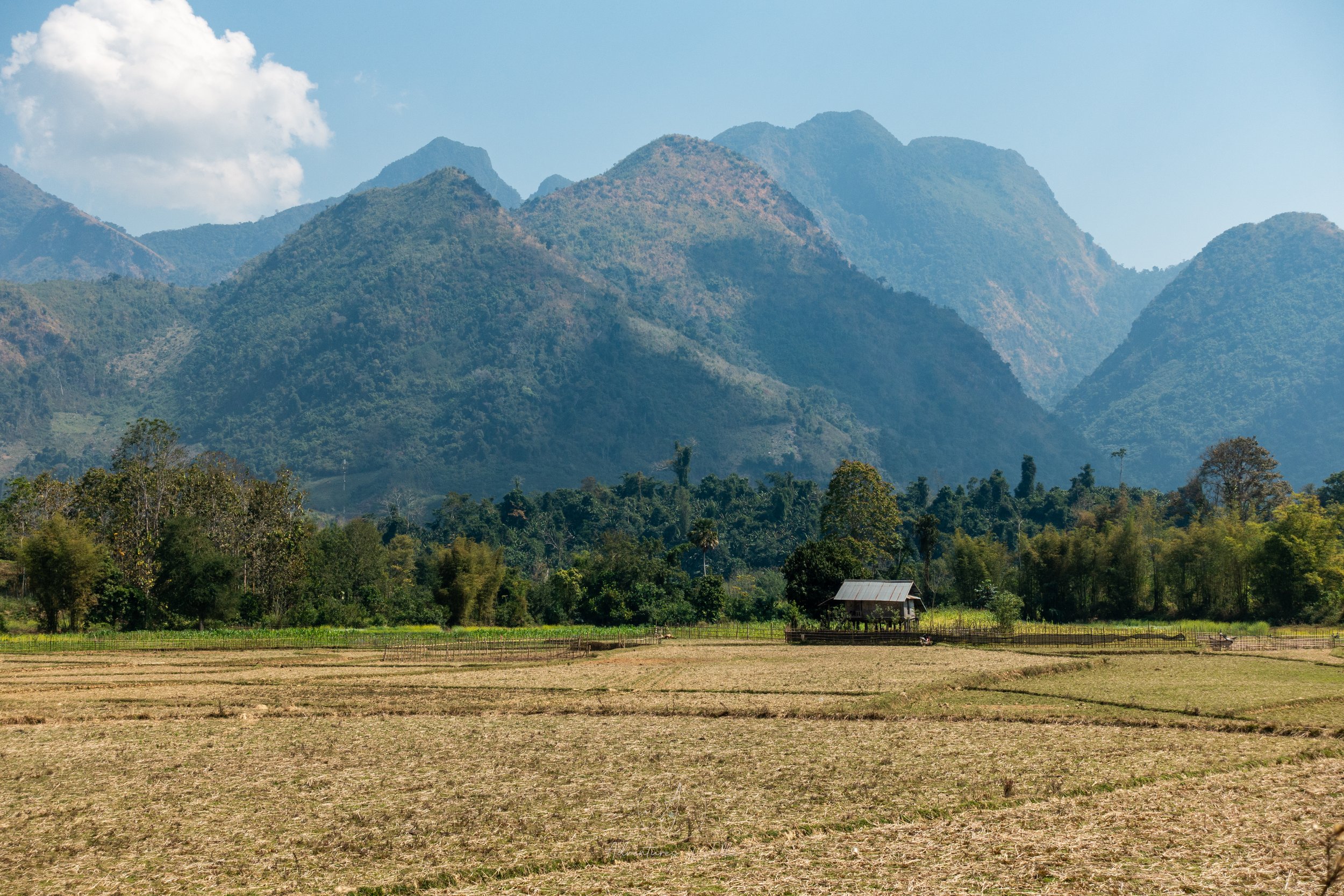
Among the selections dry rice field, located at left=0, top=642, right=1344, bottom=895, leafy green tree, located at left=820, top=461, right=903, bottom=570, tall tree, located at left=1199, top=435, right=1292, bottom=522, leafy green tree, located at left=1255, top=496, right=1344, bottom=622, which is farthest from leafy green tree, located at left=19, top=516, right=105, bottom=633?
tall tree, located at left=1199, top=435, right=1292, bottom=522

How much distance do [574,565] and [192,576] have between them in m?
49.9

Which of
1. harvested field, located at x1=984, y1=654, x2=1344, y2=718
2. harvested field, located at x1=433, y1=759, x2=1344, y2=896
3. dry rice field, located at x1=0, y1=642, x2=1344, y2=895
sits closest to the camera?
harvested field, located at x1=433, y1=759, x2=1344, y2=896

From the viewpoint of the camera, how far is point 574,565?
402 feet

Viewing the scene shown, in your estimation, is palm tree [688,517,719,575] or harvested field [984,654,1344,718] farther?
palm tree [688,517,719,575]

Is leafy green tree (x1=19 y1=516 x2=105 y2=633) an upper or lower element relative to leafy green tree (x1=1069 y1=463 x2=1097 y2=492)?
lower

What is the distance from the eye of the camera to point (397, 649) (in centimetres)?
6594

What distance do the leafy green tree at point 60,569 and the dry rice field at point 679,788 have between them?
36976mm

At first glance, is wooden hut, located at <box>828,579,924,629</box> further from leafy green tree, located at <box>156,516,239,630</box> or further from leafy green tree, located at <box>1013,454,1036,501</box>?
leafy green tree, located at <box>1013,454,1036,501</box>

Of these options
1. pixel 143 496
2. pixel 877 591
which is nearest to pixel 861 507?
pixel 877 591

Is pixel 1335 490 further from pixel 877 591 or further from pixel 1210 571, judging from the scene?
pixel 877 591

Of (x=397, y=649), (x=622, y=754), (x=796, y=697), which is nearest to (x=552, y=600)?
(x=397, y=649)

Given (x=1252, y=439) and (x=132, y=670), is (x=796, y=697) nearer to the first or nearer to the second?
(x=132, y=670)

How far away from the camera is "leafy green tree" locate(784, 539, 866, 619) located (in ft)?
260

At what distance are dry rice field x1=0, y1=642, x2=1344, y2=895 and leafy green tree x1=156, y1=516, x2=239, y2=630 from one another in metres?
39.6
